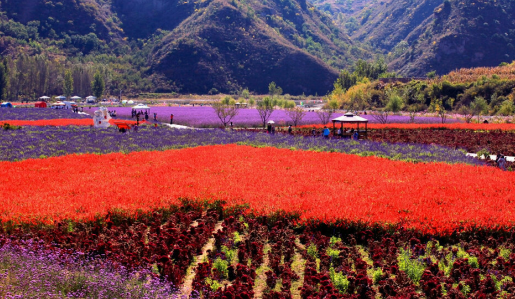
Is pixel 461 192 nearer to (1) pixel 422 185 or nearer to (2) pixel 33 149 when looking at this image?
(1) pixel 422 185

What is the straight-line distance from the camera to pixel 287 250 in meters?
9.24

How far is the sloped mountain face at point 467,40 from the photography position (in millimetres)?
165375

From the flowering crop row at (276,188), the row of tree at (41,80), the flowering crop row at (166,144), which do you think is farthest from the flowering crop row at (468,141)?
the row of tree at (41,80)

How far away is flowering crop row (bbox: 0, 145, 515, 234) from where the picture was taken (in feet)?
35.6

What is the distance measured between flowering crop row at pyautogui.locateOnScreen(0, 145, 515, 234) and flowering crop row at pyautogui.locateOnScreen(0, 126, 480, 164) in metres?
2.50

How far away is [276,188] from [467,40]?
18100cm

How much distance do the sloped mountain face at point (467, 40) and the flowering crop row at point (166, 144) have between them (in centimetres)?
15324

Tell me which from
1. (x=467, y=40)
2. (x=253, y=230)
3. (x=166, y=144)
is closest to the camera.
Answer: (x=253, y=230)

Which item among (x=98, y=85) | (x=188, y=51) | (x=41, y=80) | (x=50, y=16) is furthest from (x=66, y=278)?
(x=50, y=16)

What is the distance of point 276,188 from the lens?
13.8 meters

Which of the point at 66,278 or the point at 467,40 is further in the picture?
the point at 467,40

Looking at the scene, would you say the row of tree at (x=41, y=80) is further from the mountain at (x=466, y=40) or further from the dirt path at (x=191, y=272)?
the mountain at (x=466, y=40)

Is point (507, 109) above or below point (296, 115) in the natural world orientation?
above

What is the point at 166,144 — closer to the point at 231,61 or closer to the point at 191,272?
the point at 191,272
